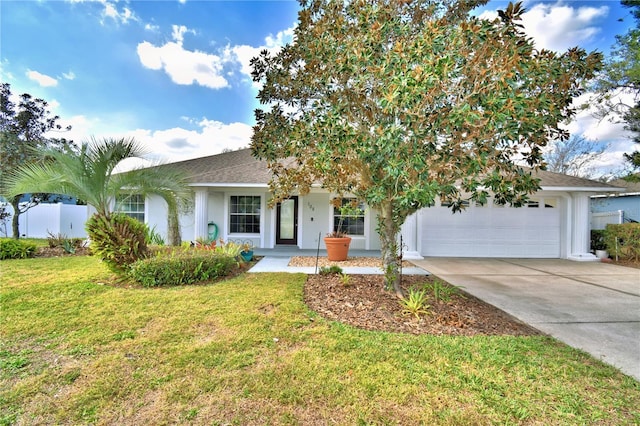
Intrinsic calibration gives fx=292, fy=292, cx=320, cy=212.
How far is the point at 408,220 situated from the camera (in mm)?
9727

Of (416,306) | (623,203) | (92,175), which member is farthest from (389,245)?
(623,203)

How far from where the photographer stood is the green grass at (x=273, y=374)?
2.27 metres

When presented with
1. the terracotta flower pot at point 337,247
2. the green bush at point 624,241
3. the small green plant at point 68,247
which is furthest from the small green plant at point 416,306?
the small green plant at point 68,247

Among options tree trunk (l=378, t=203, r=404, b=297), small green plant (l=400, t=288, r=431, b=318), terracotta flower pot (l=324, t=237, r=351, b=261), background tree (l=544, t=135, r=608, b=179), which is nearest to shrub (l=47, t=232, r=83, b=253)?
terracotta flower pot (l=324, t=237, r=351, b=261)

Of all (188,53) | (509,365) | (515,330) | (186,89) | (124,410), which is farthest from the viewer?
(186,89)

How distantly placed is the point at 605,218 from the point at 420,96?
544 inches

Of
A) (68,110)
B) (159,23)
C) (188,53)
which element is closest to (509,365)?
(159,23)

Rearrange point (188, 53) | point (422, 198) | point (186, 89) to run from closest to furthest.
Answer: point (422, 198), point (188, 53), point (186, 89)

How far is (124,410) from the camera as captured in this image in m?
2.28

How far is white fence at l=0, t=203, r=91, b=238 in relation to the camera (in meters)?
13.3

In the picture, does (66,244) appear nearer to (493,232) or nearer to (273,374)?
(273,374)

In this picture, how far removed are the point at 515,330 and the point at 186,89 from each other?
11.7 meters

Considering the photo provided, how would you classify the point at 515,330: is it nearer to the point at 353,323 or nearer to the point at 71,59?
the point at 353,323

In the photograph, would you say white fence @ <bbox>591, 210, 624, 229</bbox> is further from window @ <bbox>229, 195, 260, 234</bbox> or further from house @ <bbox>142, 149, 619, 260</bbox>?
window @ <bbox>229, 195, 260, 234</bbox>
